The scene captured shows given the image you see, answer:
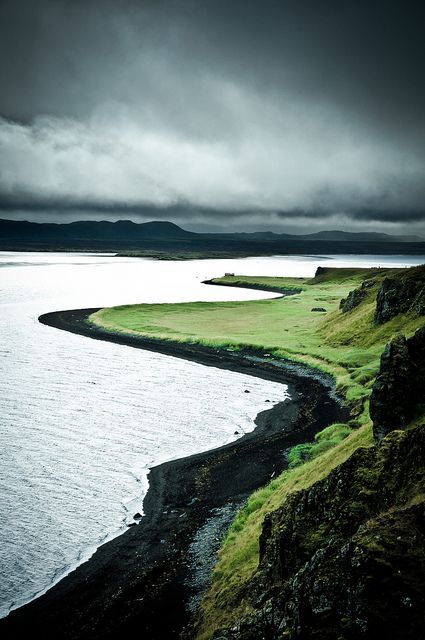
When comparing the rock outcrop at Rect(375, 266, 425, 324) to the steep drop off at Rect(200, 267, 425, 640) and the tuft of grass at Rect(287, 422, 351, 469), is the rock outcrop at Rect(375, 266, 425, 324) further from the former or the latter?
the steep drop off at Rect(200, 267, 425, 640)

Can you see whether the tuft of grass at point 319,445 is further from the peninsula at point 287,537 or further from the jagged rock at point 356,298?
the jagged rock at point 356,298

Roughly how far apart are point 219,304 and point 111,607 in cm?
10862

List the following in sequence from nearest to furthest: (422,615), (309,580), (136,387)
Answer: (422,615), (309,580), (136,387)

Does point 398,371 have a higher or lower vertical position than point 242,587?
higher

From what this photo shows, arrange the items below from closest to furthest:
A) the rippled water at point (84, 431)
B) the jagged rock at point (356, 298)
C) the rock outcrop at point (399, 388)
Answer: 1. the rock outcrop at point (399, 388)
2. the rippled water at point (84, 431)
3. the jagged rock at point (356, 298)

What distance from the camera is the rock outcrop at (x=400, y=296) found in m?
64.8

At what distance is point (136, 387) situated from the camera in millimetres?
55219

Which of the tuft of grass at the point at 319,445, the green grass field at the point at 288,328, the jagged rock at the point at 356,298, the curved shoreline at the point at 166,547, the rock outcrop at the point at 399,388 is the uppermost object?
the jagged rock at the point at 356,298

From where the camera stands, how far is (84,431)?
40938 millimetres

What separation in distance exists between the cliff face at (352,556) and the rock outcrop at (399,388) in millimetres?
6388

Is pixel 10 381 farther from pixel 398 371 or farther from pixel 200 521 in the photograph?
pixel 398 371

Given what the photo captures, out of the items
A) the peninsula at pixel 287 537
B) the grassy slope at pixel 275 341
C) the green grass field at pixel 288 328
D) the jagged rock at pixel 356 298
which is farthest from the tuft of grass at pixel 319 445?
the jagged rock at pixel 356 298

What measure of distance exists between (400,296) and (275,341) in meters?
20.8

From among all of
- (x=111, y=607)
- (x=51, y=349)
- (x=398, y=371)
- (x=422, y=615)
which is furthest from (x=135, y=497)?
(x=51, y=349)
